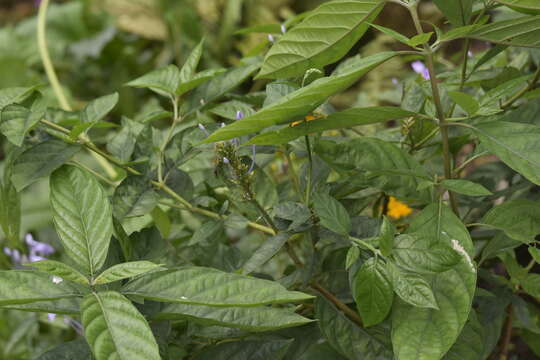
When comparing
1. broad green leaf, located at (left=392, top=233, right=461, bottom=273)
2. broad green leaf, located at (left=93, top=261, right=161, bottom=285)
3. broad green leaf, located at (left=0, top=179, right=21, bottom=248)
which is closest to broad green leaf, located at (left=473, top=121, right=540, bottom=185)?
broad green leaf, located at (left=392, top=233, right=461, bottom=273)

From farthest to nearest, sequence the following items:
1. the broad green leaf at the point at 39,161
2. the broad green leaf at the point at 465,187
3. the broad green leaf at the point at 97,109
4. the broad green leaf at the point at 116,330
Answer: the broad green leaf at the point at 97,109, the broad green leaf at the point at 39,161, the broad green leaf at the point at 465,187, the broad green leaf at the point at 116,330

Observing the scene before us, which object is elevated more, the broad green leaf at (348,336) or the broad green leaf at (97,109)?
the broad green leaf at (97,109)

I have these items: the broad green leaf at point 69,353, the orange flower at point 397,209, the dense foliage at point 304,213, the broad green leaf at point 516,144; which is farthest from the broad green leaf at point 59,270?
the orange flower at point 397,209

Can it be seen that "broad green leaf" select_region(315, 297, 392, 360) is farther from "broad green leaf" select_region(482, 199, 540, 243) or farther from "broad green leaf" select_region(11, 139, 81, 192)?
"broad green leaf" select_region(11, 139, 81, 192)

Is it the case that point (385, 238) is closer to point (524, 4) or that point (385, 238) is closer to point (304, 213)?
point (304, 213)

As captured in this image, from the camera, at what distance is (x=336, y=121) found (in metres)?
0.61

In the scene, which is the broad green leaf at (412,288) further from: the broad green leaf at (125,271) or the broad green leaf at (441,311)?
the broad green leaf at (125,271)

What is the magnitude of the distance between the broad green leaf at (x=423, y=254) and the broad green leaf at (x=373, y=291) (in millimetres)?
22

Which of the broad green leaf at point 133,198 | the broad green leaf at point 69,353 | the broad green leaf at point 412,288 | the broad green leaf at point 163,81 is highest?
the broad green leaf at point 163,81

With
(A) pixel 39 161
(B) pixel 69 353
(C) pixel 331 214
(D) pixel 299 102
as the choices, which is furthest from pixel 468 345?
(A) pixel 39 161

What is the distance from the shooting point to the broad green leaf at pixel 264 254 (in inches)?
24.8

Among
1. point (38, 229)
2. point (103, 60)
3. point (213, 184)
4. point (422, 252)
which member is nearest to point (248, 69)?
point (213, 184)

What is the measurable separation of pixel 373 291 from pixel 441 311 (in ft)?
0.23

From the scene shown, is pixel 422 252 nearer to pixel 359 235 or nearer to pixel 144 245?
pixel 359 235
